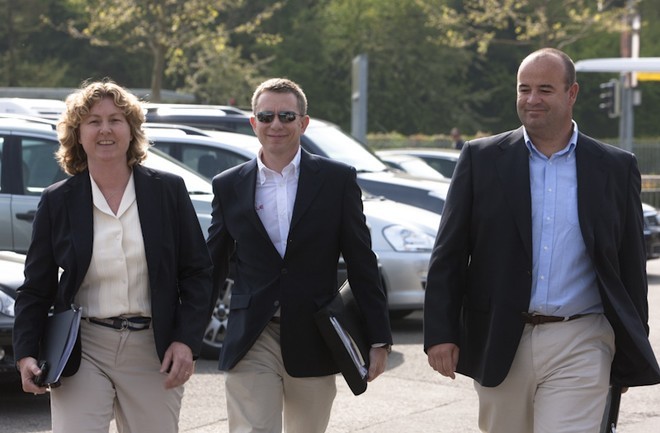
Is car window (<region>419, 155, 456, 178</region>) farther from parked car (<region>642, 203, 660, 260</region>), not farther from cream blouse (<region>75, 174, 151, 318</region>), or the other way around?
cream blouse (<region>75, 174, 151, 318</region>)

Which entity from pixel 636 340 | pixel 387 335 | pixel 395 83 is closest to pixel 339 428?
pixel 387 335

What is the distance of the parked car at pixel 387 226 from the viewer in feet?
36.7

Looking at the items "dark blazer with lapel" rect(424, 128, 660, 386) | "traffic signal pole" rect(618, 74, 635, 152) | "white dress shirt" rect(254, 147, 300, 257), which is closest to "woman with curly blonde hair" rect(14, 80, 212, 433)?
"white dress shirt" rect(254, 147, 300, 257)

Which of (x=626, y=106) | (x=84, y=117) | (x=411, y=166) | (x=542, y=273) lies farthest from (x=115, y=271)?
(x=626, y=106)

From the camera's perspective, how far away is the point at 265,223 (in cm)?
511

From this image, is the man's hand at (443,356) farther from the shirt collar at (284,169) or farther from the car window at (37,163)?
the car window at (37,163)

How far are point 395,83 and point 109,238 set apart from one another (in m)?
58.3

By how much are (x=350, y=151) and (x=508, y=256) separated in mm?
8782

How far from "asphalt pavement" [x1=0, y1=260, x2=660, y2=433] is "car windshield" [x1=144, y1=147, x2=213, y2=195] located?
1351 mm

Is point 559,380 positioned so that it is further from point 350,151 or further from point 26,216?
point 350,151

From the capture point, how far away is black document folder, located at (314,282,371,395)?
16.3ft

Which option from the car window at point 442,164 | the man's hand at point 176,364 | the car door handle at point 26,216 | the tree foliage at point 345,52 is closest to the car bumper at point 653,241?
the car window at point 442,164

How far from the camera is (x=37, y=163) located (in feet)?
33.6

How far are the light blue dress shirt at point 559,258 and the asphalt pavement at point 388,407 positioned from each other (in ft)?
9.60
